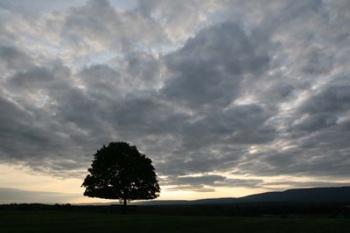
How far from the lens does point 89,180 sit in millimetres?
78188

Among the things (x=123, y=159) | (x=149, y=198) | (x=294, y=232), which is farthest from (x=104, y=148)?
(x=294, y=232)

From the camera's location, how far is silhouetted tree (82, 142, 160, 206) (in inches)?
3046

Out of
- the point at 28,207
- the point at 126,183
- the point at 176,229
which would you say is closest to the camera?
the point at 176,229

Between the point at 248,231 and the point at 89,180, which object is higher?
the point at 89,180

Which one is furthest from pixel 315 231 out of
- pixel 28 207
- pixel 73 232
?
pixel 28 207

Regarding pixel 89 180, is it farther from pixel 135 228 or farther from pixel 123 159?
pixel 135 228

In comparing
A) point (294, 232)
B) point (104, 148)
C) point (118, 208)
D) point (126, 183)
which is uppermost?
point (104, 148)

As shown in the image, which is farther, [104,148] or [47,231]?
[104,148]

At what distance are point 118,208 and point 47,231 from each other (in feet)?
143

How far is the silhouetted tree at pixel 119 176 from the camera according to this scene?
77.4 metres

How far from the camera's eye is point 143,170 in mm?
78812

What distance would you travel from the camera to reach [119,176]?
77.6 metres

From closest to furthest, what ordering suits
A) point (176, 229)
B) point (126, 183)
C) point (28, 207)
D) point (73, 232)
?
point (73, 232)
point (176, 229)
point (28, 207)
point (126, 183)

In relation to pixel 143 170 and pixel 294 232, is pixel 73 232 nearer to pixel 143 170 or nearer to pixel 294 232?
pixel 294 232
